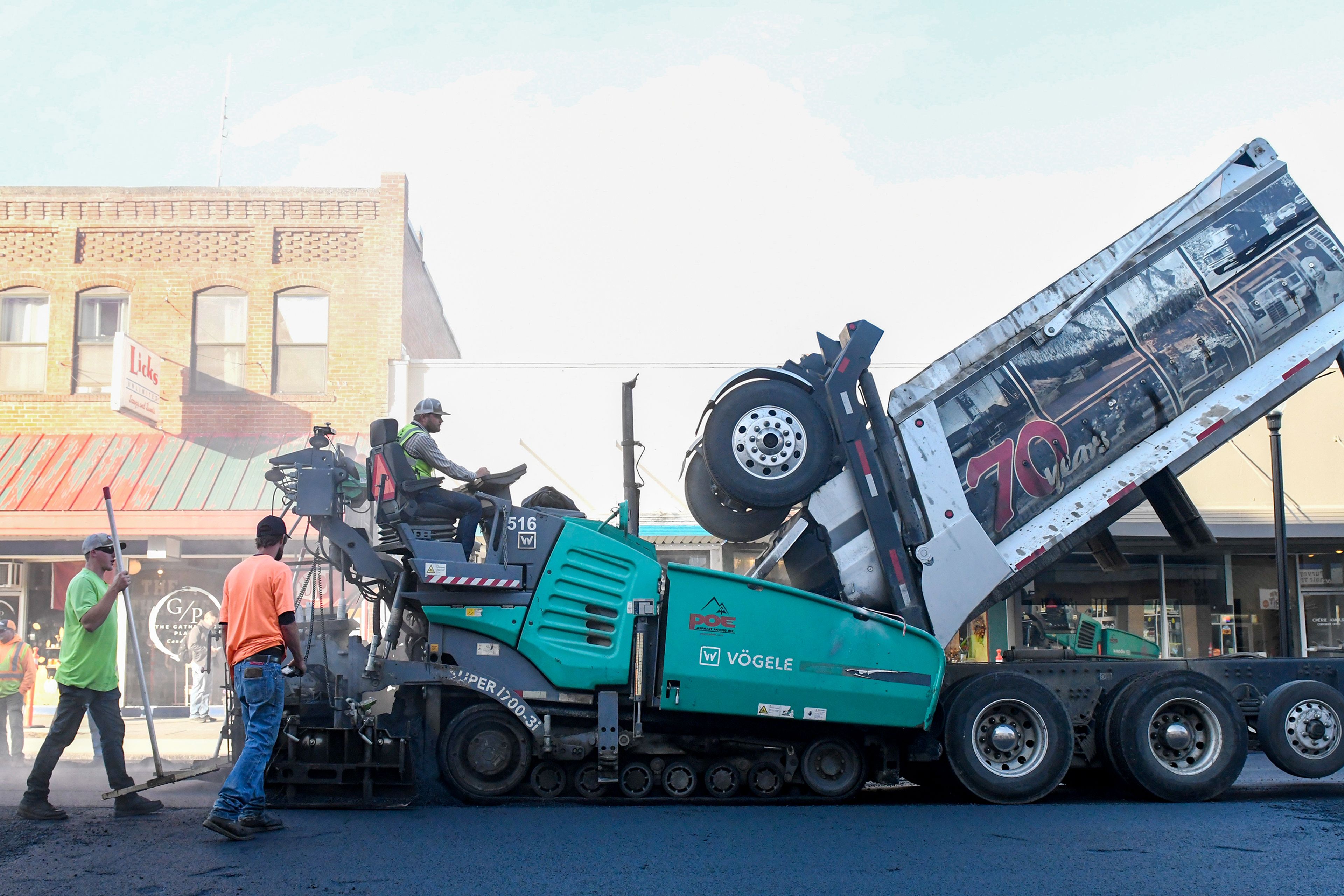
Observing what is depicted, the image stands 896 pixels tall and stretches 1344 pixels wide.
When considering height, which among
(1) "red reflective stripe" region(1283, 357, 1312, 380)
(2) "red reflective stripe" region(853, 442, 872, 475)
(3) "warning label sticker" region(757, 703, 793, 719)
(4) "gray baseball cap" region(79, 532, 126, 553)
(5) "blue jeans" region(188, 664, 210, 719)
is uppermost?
(1) "red reflective stripe" region(1283, 357, 1312, 380)

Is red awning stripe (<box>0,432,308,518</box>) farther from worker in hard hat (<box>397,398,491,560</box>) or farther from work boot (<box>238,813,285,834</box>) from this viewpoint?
work boot (<box>238,813,285,834</box>)

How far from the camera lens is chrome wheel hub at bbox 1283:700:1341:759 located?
25.1 ft

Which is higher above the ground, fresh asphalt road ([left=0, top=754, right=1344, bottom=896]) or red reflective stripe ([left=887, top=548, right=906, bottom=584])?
red reflective stripe ([left=887, top=548, right=906, bottom=584])

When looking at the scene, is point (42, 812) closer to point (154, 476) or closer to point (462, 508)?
point (462, 508)

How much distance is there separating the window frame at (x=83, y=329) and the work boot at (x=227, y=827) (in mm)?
11560

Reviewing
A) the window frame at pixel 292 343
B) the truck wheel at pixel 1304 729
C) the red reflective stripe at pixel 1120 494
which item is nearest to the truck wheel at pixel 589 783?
the red reflective stripe at pixel 1120 494

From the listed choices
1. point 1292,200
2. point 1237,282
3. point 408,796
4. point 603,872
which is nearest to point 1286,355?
point 1237,282

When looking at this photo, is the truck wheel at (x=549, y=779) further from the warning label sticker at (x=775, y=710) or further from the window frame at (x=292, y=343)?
the window frame at (x=292, y=343)

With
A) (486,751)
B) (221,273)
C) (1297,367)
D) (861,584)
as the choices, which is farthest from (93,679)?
(221,273)

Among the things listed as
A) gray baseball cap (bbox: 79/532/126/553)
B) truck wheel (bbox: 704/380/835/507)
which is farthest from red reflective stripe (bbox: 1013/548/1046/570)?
gray baseball cap (bbox: 79/532/126/553)

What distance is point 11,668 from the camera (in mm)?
9938

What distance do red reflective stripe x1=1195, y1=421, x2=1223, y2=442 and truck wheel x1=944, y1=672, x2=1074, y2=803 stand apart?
1.98 meters

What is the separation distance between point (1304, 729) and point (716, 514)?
4.20 metres

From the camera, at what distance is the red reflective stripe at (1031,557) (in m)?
7.45
